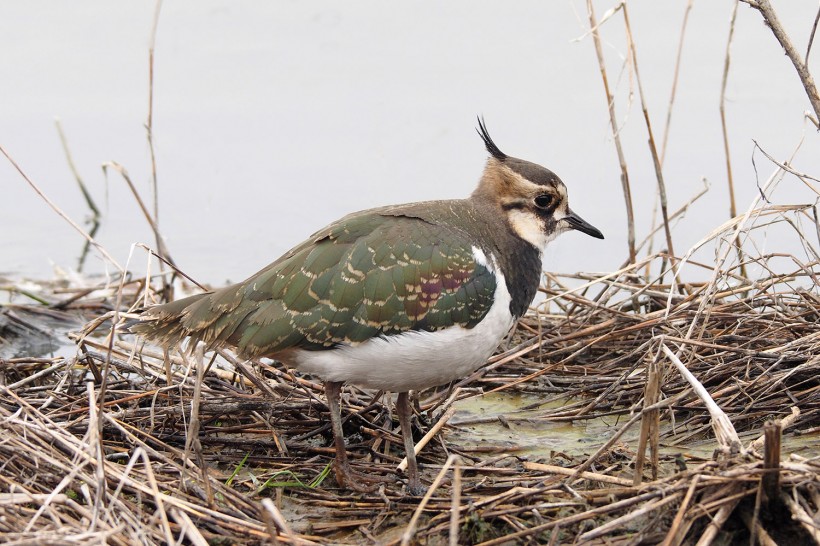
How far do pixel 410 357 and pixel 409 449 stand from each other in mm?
450

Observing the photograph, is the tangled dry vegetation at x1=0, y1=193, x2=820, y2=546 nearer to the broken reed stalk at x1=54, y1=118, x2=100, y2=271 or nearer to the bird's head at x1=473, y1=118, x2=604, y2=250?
the bird's head at x1=473, y1=118, x2=604, y2=250

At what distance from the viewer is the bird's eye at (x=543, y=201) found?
630 centimetres

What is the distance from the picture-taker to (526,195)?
627 centimetres

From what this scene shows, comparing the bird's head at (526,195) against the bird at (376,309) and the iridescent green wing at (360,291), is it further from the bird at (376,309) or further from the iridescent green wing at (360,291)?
the iridescent green wing at (360,291)

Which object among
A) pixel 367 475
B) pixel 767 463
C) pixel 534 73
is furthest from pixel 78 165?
pixel 767 463

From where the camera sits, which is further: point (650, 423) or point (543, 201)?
point (543, 201)

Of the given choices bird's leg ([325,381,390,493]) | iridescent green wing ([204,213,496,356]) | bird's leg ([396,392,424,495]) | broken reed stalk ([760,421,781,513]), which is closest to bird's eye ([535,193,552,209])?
iridescent green wing ([204,213,496,356])

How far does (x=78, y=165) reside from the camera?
450 inches

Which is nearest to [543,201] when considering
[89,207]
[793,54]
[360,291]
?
[360,291]

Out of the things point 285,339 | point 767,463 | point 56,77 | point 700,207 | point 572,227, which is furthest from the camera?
point 56,77

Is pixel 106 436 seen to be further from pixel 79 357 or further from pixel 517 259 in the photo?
pixel 517 259

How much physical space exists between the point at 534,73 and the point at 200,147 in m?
3.48

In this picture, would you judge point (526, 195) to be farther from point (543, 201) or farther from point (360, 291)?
point (360, 291)

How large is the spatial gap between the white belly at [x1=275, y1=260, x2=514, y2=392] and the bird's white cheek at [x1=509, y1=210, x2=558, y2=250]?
2.38ft
